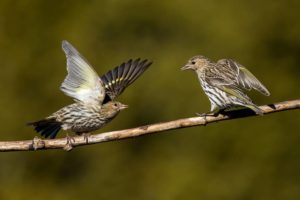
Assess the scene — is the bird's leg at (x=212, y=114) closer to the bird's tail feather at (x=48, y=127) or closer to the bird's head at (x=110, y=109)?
the bird's head at (x=110, y=109)

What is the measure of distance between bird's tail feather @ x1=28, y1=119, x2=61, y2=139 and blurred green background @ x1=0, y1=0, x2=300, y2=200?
736cm

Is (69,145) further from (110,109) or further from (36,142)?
(110,109)

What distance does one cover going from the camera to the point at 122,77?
39.0 ft

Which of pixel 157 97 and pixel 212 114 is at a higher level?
pixel 157 97

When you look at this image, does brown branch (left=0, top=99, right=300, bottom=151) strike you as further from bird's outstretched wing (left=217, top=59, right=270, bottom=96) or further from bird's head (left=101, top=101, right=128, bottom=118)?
bird's head (left=101, top=101, right=128, bottom=118)

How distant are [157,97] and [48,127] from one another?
27.3ft

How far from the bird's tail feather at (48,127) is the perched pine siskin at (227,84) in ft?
5.19

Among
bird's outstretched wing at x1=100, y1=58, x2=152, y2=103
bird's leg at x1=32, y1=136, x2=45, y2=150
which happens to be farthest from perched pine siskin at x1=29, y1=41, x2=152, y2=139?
bird's leg at x1=32, y1=136, x2=45, y2=150

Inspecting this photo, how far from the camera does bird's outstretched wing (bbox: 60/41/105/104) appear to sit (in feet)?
34.4

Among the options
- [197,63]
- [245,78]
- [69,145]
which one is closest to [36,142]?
[69,145]

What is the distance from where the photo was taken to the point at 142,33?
20.0 metres

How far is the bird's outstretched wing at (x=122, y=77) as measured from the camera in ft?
38.2

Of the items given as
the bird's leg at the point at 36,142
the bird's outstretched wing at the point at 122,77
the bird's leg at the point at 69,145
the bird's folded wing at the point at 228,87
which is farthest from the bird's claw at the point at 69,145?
the bird's outstretched wing at the point at 122,77

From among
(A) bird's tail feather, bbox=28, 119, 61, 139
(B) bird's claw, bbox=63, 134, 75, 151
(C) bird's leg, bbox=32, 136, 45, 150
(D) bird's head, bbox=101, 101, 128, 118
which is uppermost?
(D) bird's head, bbox=101, 101, 128, 118
